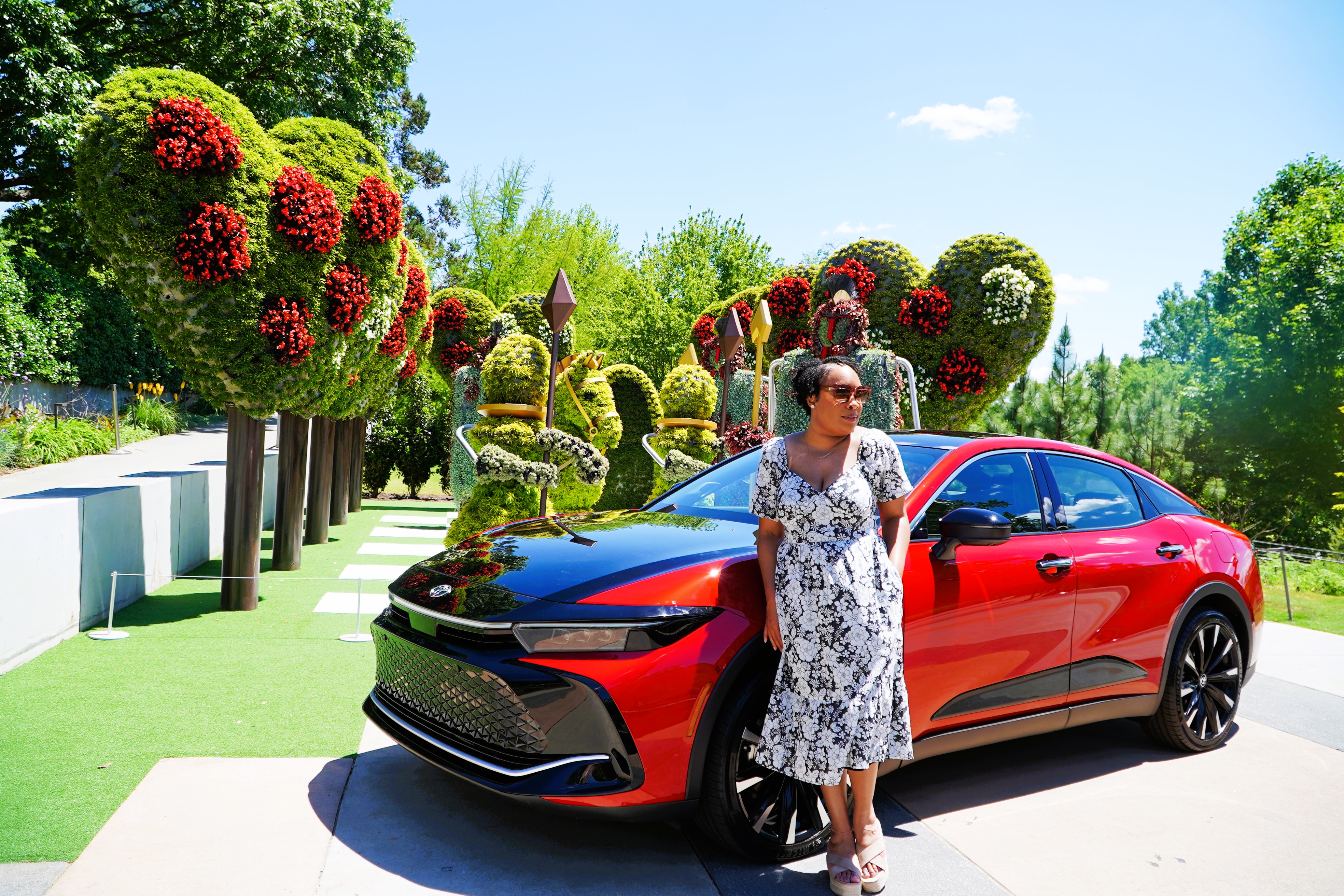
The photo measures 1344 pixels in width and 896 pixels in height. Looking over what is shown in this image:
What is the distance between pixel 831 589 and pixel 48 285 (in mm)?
26686

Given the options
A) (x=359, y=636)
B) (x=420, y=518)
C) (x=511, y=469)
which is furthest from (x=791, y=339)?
(x=359, y=636)

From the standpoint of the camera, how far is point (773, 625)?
2.95 meters

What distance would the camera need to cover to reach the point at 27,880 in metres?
2.69

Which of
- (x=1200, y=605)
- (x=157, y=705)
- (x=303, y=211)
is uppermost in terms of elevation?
(x=303, y=211)

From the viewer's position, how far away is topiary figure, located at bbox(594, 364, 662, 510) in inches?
499

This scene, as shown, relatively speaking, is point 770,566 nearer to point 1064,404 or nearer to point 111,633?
point 111,633

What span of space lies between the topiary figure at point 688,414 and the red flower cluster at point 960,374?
4.13 metres

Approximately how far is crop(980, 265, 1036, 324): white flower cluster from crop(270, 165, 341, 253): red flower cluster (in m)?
9.46

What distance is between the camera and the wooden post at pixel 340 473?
44.8 ft

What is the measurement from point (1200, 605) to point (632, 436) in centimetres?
902

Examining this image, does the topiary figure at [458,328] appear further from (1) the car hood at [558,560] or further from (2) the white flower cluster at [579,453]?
(1) the car hood at [558,560]

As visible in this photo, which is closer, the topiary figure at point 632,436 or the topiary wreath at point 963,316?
the topiary figure at point 632,436

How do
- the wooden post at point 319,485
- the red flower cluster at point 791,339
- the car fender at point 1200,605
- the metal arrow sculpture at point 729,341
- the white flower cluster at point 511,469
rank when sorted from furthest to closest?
the red flower cluster at point 791,339 → the wooden post at point 319,485 → the metal arrow sculpture at point 729,341 → the white flower cluster at point 511,469 → the car fender at point 1200,605

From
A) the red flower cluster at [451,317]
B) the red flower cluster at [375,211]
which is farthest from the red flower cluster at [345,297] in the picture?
the red flower cluster at [451,317]
